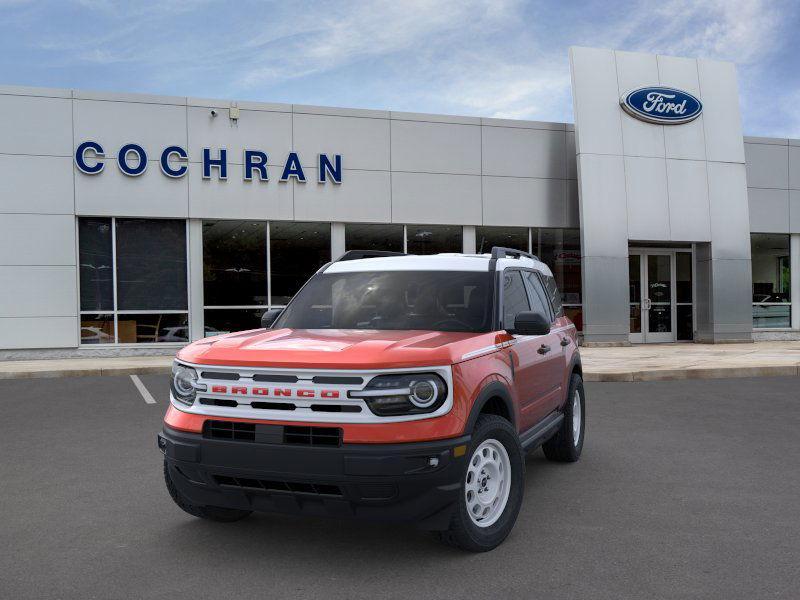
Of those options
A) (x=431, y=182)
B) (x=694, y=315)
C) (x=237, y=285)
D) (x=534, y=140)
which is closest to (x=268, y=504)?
(x=237, y=285)

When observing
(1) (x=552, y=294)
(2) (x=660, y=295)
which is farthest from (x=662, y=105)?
(1) (x=552, y=294)

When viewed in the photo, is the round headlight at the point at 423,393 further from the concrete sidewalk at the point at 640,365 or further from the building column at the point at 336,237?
the building column at the point at 336,237

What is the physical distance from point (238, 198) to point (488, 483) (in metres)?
15.6

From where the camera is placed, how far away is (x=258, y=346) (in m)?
4.44

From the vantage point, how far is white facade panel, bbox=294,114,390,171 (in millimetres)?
19453

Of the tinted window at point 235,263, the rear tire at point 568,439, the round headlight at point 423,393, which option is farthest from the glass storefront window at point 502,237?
the round headlight at point 423,393

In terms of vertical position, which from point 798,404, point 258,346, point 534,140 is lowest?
point 798,404

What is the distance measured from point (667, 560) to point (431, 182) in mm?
16884

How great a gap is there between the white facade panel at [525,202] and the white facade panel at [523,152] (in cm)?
23

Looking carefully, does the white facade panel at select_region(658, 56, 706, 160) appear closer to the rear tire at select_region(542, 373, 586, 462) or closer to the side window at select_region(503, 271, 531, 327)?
the rear tire at select_region(542, 373, 586, 462)

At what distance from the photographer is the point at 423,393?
409 centimetres

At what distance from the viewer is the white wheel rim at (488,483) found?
4402 millimetres

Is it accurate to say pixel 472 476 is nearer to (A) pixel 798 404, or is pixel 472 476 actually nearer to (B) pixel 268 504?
(B) pixel 268 504

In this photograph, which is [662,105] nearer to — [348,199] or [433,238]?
[433,238]
